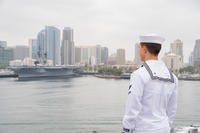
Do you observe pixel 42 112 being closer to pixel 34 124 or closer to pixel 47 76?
pixel 34 124

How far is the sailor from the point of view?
2271mm

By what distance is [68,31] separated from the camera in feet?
606

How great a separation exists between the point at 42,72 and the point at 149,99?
91737 mm

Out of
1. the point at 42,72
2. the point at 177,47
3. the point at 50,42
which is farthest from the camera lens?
the point at 50,42

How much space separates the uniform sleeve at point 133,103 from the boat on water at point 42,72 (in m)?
83.5

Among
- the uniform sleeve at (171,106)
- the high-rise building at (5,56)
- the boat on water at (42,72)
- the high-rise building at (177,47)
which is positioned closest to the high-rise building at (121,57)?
the high-rise building at (177,47)

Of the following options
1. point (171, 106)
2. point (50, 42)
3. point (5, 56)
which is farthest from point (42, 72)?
point (171, 106)

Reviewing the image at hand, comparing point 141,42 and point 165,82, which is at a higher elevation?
point 141,42

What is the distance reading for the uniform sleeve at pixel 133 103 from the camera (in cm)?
225

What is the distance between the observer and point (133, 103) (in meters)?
2.27

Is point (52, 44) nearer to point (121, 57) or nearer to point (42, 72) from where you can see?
point (121, 57)

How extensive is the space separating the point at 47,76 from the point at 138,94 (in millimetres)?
93439

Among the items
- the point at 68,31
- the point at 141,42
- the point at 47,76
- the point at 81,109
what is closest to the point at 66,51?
the point at 68,31

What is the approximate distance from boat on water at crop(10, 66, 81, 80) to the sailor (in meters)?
83.4
